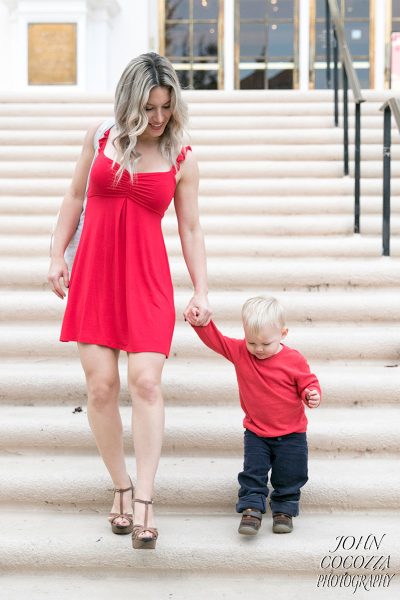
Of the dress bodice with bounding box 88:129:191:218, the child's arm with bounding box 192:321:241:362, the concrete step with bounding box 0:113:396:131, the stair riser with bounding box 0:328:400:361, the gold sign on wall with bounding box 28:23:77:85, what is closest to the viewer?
the dress bodice with bounding box 88:129:191:218

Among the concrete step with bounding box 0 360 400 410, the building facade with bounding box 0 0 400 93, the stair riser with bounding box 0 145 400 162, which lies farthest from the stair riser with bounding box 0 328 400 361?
the building facade with bounding box 0 0 400 93

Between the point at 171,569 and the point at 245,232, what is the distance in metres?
2.71

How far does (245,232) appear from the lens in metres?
5.17

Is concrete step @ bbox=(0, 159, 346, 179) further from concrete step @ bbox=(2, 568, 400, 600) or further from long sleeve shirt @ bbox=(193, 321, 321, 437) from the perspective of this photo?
concrete step @ bbox=(2, 568, 400, 600)

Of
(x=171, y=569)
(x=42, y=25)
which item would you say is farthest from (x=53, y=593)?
(x=42, y=25)

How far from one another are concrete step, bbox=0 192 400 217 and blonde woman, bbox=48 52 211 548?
2487 millimetres

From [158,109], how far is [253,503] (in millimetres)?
1415

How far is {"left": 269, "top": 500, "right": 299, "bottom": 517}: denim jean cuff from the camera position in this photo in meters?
2.98

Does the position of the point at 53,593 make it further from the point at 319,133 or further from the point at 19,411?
the point at 319,133

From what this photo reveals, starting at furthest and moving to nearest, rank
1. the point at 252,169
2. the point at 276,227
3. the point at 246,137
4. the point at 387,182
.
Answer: the point at 246,137, the point at 252,169, the point at 276,227, the point at 387,182

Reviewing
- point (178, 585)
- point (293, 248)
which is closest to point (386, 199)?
point (293, 248)

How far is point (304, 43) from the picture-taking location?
11883mm

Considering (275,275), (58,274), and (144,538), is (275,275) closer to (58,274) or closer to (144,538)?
(58,274)

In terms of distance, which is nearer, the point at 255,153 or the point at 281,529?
the point at 281,529
